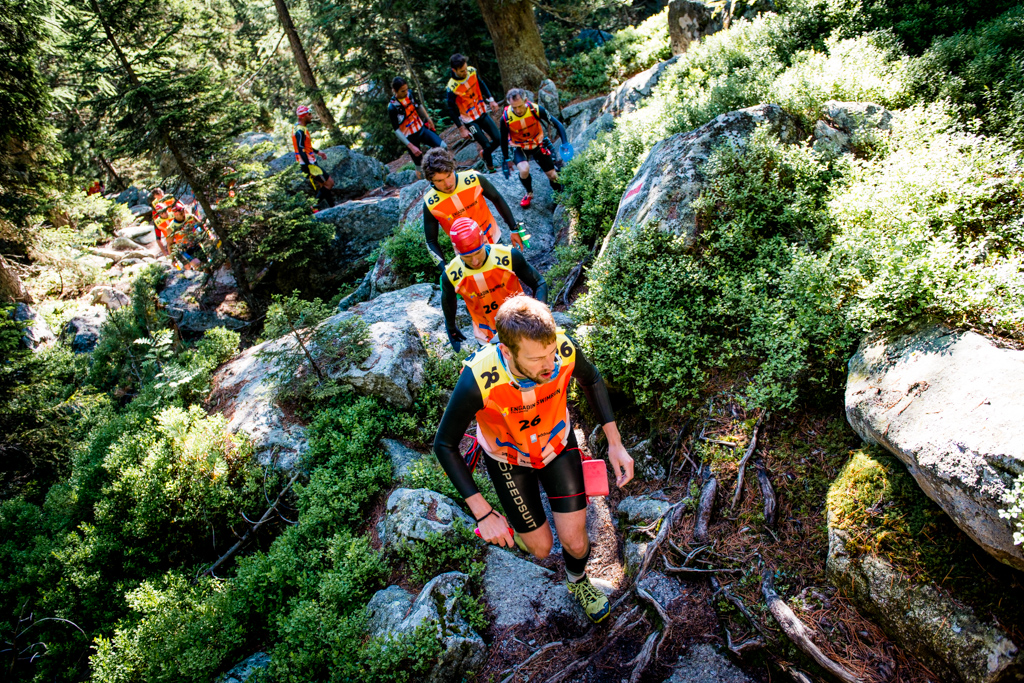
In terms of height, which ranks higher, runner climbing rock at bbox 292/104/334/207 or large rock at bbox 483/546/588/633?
runner climbing rock at bbox 292/104/334/207

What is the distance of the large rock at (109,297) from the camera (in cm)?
1358

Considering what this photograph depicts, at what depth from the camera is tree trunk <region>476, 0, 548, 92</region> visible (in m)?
13.7

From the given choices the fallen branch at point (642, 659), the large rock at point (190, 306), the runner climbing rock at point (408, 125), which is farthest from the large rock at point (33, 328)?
the fallen branch at point (642, 659)

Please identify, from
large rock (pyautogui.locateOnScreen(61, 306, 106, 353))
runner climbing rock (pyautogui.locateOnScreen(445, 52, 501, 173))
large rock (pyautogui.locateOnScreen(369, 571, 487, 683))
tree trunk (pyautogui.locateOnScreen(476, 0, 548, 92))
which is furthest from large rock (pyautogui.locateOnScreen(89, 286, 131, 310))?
large rock (pyautogui.locateOnScreen(369, 571, 487, 683))

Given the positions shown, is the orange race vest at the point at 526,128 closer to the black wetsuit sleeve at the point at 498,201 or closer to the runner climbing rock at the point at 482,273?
the black wetsuit sleeve at the point at 498,201

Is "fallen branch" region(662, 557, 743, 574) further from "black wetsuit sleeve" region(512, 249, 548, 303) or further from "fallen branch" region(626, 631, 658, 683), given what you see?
"black wetsuit sleeve" region(512, 249, 548, 303)

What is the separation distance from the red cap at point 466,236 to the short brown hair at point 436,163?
4.40 feet

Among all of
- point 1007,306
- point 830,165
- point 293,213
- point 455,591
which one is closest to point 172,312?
point 293,213

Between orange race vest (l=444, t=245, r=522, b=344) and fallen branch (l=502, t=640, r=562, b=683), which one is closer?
fallen branch (l=502, t=640, r=562, b=683)

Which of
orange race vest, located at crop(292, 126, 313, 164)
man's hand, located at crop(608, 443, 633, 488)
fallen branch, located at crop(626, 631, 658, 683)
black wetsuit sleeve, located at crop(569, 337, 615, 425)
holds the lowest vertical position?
fallen branch, located at crop(626, 631, 658, 683)

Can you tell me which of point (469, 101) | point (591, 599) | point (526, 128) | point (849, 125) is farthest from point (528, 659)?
point (469, 101)

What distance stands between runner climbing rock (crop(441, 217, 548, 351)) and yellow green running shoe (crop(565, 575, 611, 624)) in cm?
269

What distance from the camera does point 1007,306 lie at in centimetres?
317

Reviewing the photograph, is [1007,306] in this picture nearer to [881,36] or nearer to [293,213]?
[881,36]
